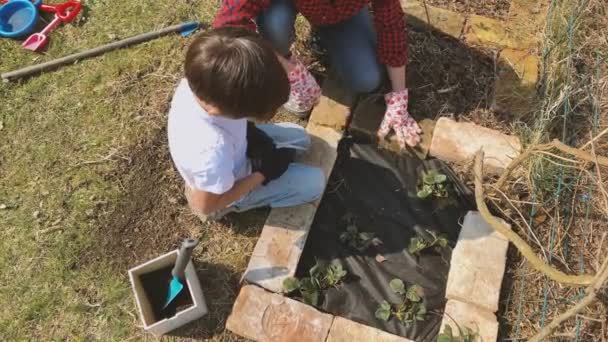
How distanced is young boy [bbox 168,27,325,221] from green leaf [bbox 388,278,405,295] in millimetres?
446

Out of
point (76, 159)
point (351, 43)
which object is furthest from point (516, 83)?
point (76, 159)

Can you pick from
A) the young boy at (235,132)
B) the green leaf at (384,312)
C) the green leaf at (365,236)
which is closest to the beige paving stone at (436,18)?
the young boy at (235,132)

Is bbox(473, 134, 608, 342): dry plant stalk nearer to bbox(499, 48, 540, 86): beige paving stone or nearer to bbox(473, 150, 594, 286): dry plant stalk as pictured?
bbox(473, 150, 594, 286): dry plant stalk

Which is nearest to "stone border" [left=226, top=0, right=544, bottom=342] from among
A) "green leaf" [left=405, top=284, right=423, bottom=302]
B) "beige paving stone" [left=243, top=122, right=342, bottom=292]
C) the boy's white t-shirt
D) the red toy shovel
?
"beige paving stone" [left=243, top=122, right=342, bottom=292]

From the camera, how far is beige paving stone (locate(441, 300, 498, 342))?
6.33 ft

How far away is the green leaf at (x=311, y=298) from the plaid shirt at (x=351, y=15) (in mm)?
1001

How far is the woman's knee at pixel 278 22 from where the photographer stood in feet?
7.48

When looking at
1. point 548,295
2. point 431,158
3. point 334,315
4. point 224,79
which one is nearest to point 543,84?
point 431,158

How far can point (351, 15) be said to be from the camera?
231cm

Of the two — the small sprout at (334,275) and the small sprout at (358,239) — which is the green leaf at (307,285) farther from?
the small sprout at (358,239)

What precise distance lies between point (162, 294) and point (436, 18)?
1.79 metres

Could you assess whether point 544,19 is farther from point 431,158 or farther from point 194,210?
point 194,210

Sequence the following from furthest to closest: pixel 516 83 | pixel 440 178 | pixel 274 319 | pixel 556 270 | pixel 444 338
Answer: pixel 516 83 → pixel 440 178 → pixel 274 319 → pixel 444 338 → pixel 556 270

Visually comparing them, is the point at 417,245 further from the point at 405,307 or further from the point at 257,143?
the point at 257,143
